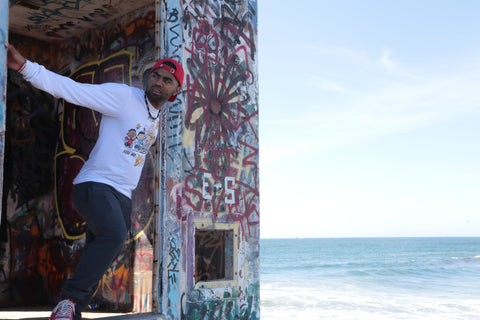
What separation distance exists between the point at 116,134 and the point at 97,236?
68 cm

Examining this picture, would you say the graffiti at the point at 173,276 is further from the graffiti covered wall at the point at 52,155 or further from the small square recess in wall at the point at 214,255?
the graffiti covered wall at the point at 52,155

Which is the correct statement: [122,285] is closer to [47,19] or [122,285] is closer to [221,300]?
[221,300]

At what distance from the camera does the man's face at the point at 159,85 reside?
3521 mm

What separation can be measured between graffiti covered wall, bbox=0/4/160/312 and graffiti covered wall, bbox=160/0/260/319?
76cm

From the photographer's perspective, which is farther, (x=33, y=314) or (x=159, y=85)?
(x=33, y=314)

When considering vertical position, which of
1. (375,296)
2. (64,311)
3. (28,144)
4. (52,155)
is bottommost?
(375,296)

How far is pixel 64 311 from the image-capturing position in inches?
Result: 116

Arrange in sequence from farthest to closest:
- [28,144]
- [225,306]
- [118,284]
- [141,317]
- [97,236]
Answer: [28,144] < [118,284] < [225,306] < [141,317] < [97,236]

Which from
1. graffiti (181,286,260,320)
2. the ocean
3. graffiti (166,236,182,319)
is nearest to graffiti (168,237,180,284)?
graffiti (166,236,182,319)

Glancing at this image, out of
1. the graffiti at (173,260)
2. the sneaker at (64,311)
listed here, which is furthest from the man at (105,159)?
the graffiti at (173,260)

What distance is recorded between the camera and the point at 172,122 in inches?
176

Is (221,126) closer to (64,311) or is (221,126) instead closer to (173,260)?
(173,260)

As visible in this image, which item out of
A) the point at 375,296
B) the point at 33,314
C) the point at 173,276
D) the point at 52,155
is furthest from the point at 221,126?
the point at 375,296

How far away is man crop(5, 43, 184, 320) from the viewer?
3.04 m
